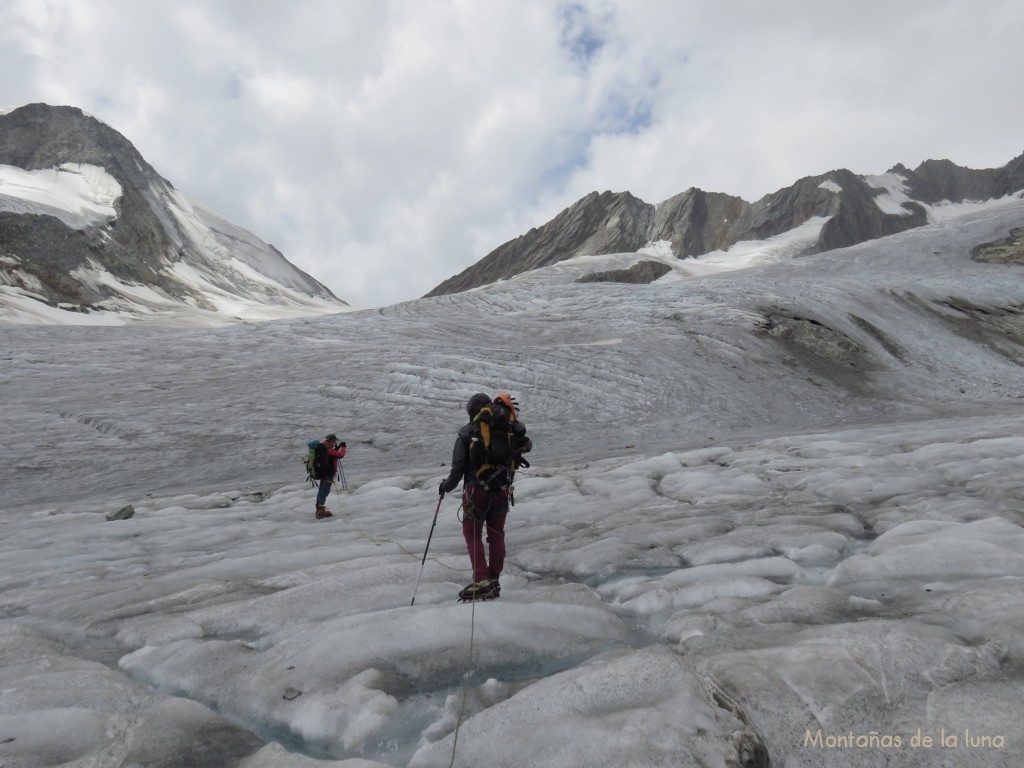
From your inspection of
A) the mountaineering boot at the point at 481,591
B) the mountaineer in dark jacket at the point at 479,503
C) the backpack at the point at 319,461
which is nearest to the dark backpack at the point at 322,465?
the backpack at the point at 319,461

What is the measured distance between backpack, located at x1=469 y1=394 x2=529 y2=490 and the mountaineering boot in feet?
3.18

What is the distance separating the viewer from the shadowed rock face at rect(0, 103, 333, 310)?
7200 centimetres

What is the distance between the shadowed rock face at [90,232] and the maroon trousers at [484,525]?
81757 millimetres

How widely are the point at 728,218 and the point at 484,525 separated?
420 ft

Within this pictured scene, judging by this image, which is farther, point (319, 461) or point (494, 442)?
point (319, 461)

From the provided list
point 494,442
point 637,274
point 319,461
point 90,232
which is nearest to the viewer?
point 494,442

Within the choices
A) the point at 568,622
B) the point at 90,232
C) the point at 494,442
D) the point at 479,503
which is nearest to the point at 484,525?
the point at 479,503

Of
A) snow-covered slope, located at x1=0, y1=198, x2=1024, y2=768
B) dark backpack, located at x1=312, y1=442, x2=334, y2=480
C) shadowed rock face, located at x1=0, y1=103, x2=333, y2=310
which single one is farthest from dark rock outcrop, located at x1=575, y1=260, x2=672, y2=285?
shadowed rock face, located at x1=0, y1=103, x2=333, y2=310

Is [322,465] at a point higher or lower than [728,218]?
lower

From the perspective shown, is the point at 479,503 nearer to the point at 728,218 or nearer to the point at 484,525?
the point at 484,525

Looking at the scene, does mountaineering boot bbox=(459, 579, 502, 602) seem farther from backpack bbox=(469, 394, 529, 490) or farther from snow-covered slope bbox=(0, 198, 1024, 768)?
backpack bbox=(469, 394, 529, 490)

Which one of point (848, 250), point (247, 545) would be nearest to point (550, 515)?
point (247, 545)

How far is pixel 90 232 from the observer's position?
8350 centimetres

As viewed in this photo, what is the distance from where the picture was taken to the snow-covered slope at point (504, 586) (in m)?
3.62
